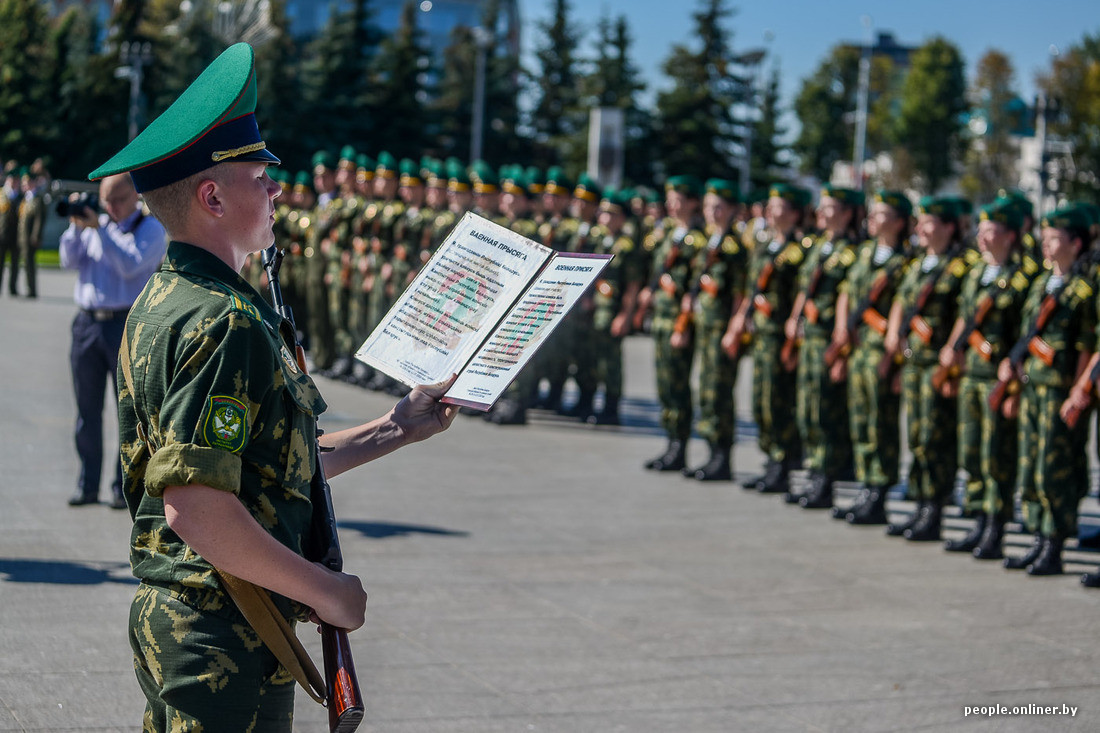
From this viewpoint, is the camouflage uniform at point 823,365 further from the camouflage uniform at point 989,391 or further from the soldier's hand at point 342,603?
the soldier's hand at point 342,603

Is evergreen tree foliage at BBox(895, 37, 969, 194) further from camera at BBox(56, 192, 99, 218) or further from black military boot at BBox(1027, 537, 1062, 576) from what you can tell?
camera at BBox(56, 192, 99, 218)

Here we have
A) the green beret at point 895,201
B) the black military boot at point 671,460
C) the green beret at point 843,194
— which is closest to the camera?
the green beret at point 895,201

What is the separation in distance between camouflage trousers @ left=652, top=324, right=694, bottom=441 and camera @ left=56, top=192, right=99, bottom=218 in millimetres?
4616

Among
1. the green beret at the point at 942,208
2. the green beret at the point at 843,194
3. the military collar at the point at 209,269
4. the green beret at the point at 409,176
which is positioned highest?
the green beret at the point at 409,176

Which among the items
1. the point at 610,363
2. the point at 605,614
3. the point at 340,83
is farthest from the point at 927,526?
the point at 340,83

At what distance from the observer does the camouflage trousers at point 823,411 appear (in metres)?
9.62

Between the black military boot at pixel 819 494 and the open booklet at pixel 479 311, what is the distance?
6.86 m

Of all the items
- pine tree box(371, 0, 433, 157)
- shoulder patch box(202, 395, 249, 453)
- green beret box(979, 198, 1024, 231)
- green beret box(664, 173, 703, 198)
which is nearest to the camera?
shoulder patch box(202, 395, 249, 453)

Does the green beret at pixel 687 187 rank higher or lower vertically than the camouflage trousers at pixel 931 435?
higher

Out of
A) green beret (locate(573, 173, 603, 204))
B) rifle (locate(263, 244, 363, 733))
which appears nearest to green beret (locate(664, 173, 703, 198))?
green beret (locate(573, 173, 603, 204))

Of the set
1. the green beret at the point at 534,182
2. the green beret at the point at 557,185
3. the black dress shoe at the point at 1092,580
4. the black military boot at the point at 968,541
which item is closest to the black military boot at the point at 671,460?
the black military boot at the point at 968,541

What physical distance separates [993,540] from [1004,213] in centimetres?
200

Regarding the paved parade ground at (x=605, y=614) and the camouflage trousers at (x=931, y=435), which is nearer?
the paved parade ground at (x=605, y=614)

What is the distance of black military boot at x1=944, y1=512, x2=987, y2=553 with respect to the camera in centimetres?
833
